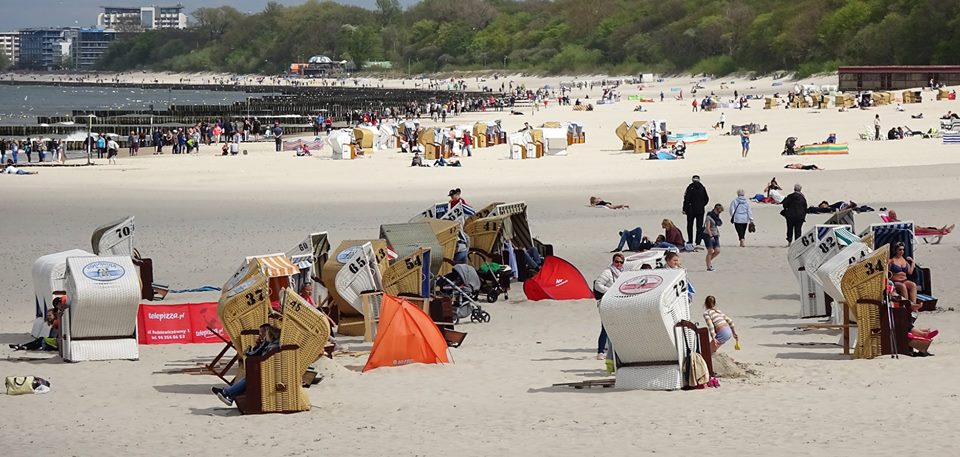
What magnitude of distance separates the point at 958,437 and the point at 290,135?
5788 cm

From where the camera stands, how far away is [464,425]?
34.1ft

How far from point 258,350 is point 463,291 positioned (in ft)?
17.5

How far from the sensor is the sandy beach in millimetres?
9852

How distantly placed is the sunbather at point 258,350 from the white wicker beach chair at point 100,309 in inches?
88.4

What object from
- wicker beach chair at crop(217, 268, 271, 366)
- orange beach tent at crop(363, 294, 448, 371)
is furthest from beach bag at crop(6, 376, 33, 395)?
orange beach tent at crop(363, 294, 448, 371)

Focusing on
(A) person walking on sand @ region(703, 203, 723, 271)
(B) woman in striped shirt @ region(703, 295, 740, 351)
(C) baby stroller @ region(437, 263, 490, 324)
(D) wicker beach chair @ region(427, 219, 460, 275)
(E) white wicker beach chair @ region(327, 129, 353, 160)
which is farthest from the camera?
(E) white wicker beach chair @ region(327, 129, 353, 160)

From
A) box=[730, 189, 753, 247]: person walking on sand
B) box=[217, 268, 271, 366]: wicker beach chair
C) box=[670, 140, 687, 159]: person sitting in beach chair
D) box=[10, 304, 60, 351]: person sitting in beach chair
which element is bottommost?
box=[10, 304, 60, 351]: person sitting in beach chair

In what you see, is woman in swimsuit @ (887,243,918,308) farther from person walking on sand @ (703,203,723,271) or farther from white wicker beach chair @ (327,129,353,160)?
white wicker beach chair @ (327,129,353,160)

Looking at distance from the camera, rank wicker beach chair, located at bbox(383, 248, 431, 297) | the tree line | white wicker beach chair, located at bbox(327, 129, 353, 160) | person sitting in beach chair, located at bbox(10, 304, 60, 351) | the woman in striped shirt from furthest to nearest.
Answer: the tree line
white wicker beach chair, located at bbox(327, 129, 353, 160)
wicker beach chair, located at bbox(383, 248, 431, 297)
person sitting in beach chair, located at bbox(10, 304, 60, 351)
the woman in striped shirt

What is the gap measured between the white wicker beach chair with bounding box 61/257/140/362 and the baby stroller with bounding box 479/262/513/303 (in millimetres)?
5161

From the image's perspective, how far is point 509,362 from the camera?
13375 millimetres

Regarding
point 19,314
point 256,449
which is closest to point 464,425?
point 256,449

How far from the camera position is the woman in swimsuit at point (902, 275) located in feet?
47.8

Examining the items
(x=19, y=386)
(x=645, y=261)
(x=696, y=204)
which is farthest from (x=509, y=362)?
(x=696, y=204)
